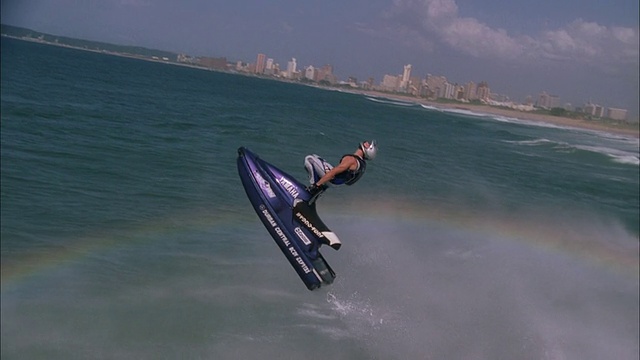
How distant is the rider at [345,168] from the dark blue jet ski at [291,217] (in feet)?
0.77

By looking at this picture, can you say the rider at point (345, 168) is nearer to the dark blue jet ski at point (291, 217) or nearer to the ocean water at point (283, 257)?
the dark blue jet ski at point (291, 217)

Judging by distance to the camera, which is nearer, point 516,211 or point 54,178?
point 54,178

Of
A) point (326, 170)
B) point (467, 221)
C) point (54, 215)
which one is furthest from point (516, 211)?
point (326, 170)

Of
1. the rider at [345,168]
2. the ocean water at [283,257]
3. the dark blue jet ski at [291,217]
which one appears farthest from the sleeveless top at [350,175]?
the ocean water at [283,257]

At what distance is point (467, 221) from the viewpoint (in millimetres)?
14266

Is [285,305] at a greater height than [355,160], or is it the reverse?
[355,160]

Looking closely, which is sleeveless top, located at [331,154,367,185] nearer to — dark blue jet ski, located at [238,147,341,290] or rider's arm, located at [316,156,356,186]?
rider's arm, located at [316,156,356,186]

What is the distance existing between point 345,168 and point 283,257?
600 centimetres

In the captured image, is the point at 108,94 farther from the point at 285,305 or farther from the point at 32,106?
the point at 285,305

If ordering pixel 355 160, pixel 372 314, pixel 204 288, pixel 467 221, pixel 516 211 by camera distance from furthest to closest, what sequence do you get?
1. pixel 516 211
2. pixel 467 221
3. pixel 204 288
4. pixel 372 314
5. pixel 355 160

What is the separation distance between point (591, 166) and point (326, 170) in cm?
2222

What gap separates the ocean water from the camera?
7.99 m

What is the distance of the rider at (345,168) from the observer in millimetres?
4492

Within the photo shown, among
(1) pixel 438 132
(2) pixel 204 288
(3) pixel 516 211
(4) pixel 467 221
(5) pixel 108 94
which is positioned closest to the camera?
(2) pixel 204 288
